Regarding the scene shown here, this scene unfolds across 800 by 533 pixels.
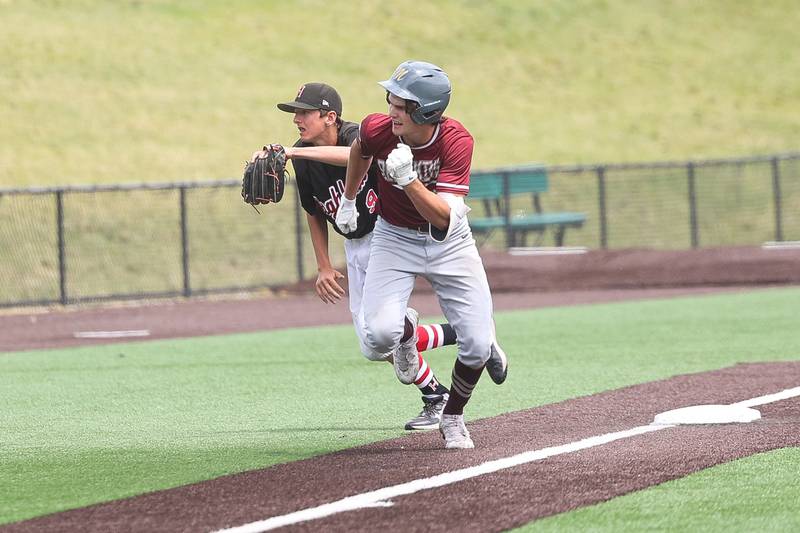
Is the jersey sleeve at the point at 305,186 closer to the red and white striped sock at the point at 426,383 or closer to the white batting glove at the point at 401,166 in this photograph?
the red and white striped sock at the point at 426,383

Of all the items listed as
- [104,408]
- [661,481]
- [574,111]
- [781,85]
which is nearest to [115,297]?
[104,408]

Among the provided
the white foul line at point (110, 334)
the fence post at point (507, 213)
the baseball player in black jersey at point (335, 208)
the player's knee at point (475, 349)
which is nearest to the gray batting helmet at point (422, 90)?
the player's knee at point (475, 349)

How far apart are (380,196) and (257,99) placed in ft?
132

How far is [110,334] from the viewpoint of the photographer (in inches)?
690

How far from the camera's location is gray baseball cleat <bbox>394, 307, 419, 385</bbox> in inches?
342

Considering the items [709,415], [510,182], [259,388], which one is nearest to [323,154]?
[709,415]

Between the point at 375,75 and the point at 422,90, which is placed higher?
the point at 375,75

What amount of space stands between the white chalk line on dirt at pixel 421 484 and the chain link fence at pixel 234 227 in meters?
15.5

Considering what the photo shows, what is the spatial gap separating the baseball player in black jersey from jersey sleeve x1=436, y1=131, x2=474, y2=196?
1.19 metres

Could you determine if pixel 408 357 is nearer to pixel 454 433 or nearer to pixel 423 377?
pixel 423 377

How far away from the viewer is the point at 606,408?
9.28 meters

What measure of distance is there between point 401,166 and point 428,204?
1.00 ft

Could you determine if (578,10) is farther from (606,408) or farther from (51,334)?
(606,408)

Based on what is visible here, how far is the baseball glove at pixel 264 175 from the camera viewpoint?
8.25 metres
